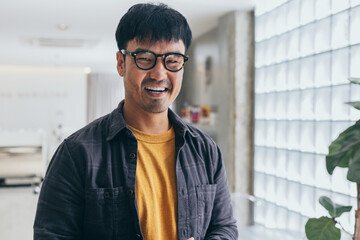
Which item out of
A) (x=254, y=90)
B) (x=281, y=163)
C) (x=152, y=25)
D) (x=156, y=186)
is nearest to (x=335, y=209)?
(x=156, y=186)

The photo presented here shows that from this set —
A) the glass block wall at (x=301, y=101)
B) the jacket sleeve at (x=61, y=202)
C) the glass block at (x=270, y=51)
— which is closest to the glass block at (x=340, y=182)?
the glass block wall at (x=301, y=101)

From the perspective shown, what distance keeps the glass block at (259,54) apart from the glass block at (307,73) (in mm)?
665

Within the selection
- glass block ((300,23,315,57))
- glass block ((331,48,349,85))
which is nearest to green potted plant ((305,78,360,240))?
glass block ((331,48,349,85))

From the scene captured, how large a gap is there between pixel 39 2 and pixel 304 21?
253 cm

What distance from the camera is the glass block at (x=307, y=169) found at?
2500 millimetres

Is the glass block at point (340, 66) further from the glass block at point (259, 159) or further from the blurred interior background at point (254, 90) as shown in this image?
the glass block at point (259, 159)

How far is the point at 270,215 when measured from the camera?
9.90 feet

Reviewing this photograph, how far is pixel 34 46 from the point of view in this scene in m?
5.77

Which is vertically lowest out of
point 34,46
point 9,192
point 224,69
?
point 9,192

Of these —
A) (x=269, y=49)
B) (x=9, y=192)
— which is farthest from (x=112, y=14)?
(x=9, y=192)

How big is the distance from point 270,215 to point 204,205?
2.16m

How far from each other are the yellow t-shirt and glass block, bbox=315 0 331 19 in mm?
1822

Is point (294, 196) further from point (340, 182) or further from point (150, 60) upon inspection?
point (150, 60)

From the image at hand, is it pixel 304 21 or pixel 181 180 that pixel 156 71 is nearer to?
pixel 181 180
